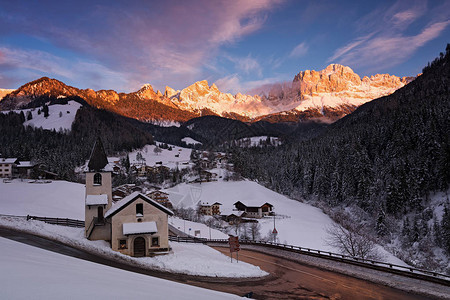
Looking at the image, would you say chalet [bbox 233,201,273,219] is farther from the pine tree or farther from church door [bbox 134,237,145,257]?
church door [bbox 134,237,145,257]

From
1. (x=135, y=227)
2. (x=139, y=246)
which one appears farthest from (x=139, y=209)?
(x=139, y=246)

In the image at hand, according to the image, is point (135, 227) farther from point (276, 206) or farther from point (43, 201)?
point (276, 206)

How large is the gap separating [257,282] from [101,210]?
21.1m

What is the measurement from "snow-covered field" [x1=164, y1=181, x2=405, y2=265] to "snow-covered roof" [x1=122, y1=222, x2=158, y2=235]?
45085 mm

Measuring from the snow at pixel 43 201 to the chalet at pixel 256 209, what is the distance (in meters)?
55.3

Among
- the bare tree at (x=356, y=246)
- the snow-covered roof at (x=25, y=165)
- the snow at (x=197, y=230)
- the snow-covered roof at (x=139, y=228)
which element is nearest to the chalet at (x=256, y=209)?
the snow at (x=197, y=230)

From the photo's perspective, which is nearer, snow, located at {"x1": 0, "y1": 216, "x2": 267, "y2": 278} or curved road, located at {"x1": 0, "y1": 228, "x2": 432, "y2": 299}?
curved road, located at {"x1": 0, "y1": 228, "x2": 432, "y2": 299}

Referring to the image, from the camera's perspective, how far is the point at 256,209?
351 feet

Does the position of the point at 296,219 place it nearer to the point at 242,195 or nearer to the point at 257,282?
the point at 242,195

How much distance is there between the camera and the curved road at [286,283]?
63.0ft

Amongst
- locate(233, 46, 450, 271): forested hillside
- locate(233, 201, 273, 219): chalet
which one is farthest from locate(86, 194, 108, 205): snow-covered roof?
locate(233, 201, 273, 219): chalet

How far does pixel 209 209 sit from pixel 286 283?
297ft

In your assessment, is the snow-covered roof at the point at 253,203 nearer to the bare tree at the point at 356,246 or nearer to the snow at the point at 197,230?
the snow at the point at 197,230

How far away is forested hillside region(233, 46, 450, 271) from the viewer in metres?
84.4
